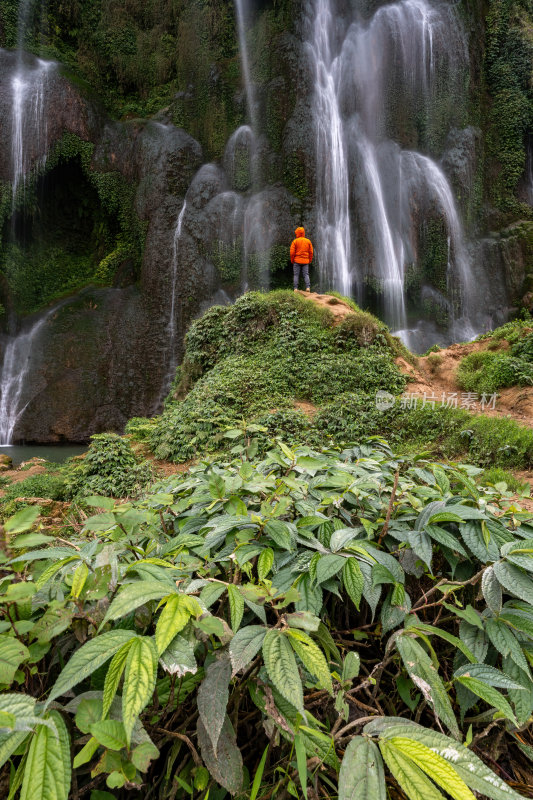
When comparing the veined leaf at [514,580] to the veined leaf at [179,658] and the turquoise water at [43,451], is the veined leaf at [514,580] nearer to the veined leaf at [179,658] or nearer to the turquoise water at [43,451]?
the veined leaf at [179,658]

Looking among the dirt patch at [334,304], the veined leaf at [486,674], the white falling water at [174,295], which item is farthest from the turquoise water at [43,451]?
the veined leaf at [486,674]

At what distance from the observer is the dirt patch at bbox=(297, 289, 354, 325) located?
832cm

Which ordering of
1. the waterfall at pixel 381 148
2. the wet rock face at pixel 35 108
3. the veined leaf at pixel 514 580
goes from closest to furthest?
the veined leaf at pixel 514 580 < the waterfall at pixel 381 148 < the wet rock face at pixel 35 108

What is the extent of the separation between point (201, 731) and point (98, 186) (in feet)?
62.0

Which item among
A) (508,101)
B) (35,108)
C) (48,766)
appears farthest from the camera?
(508,101)

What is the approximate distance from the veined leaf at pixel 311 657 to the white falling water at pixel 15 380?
50.0 ft

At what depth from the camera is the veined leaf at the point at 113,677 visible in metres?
0.59

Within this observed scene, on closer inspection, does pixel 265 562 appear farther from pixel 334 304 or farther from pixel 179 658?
pixel 334 304

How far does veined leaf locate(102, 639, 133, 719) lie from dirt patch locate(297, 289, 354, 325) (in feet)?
26.0

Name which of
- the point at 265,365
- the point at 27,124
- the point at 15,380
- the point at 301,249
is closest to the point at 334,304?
the point at 301,249

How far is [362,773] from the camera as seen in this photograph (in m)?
0.58

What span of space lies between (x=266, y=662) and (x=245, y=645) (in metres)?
0.06

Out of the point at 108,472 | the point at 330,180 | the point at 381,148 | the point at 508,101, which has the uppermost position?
the point at 508,101

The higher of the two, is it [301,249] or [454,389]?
[301,249]
